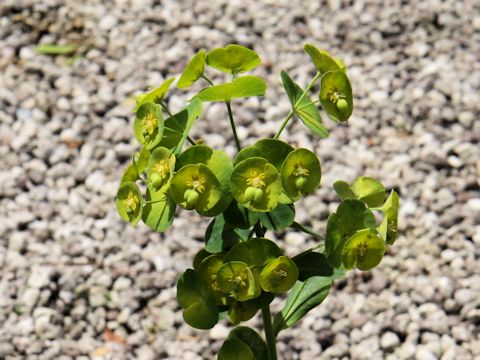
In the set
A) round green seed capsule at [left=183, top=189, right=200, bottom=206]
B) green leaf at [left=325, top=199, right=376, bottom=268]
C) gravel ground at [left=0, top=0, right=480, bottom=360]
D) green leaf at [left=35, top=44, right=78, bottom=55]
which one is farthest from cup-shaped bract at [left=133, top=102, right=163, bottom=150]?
green leaf at [left=35, top=44, right=78, bottom=55]

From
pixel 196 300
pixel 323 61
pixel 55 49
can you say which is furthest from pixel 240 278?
pixel 55 49

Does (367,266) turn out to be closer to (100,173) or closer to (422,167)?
(422,167)

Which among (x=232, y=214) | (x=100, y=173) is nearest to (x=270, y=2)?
(x=100, y=173)

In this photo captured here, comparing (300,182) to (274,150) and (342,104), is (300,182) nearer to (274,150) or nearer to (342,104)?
(274,150)

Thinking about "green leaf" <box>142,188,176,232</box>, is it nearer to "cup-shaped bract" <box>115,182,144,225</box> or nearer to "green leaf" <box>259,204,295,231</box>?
"cup-shaped bract" <box>115,182,144,225</box>

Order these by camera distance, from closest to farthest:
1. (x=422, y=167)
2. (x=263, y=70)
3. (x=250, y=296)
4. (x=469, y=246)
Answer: (x=250, y=296)
(x=469, y=246)
(x=422, y=167)
(x=263, y=70)

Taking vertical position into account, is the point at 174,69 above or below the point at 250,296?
below
